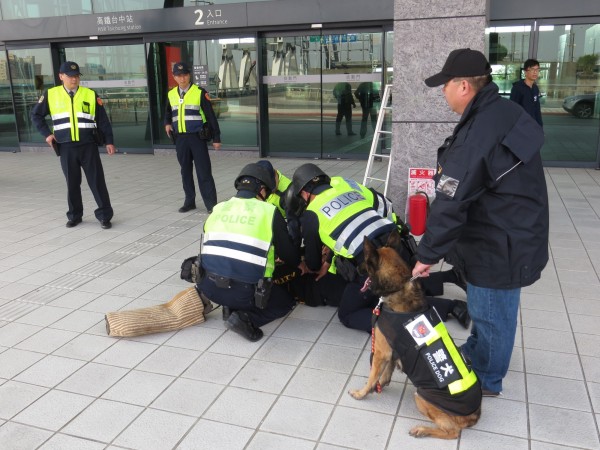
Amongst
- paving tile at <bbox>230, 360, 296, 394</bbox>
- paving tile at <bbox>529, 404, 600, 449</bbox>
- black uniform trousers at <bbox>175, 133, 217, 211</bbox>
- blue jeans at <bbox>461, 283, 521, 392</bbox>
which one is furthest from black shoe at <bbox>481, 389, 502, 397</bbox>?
black uniform trousers at <bbox>175, 133, 217, 211</bbox>

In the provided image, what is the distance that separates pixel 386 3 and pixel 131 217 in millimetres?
6305

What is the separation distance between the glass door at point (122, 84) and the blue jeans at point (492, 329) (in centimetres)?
1137

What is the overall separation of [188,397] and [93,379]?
0.67 metres

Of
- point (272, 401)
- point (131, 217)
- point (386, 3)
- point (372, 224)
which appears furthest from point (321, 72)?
point (272, 401)

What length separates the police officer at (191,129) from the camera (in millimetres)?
7277

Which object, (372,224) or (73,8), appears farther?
(73,8)

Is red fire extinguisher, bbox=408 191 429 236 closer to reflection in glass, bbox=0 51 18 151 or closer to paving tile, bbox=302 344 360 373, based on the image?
paving tile, bbox=302 344 360 373

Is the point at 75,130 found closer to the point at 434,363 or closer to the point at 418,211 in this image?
the point at 418,211

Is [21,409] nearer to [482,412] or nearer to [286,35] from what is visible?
[482,412]

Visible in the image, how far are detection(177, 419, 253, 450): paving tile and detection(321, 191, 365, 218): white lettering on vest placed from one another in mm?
1506

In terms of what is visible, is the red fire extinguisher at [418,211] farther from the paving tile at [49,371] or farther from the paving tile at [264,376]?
the paving tile at [49,371]

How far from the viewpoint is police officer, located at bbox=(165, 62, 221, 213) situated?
728 cm

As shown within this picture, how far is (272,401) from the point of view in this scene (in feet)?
10.1

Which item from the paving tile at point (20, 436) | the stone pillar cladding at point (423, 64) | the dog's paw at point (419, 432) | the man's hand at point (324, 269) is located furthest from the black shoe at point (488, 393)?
the stone pillar cladding at point (423, 64)
